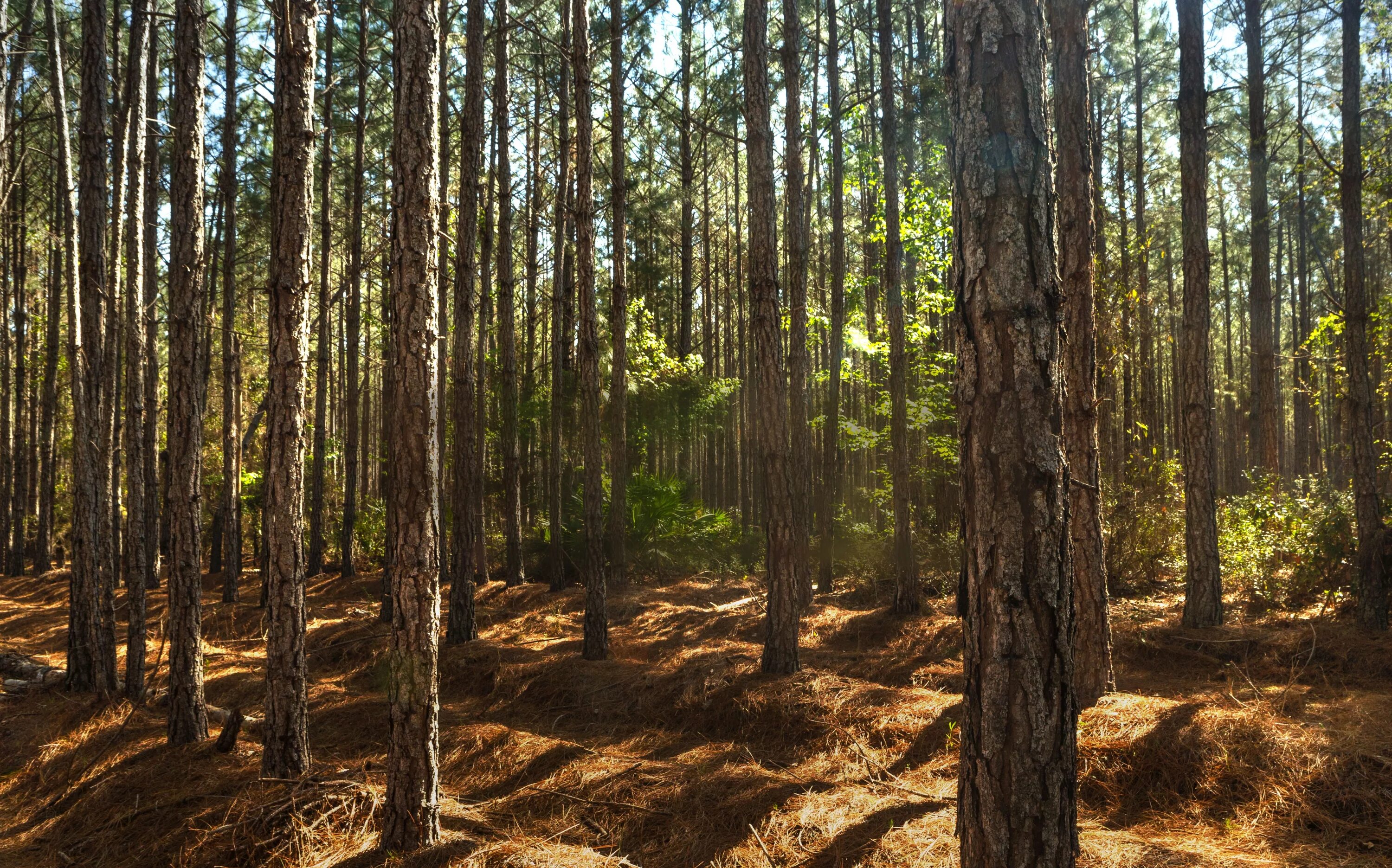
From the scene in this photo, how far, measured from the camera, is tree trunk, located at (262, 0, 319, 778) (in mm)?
5461

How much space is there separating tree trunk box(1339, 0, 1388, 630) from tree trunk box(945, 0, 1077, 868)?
28.0 feet

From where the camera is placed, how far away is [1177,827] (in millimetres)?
4785

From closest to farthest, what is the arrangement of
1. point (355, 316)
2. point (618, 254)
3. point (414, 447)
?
point (414, 447) → point (618, 254) → point (355, 316)

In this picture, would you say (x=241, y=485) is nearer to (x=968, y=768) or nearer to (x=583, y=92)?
(x=583, y=92)

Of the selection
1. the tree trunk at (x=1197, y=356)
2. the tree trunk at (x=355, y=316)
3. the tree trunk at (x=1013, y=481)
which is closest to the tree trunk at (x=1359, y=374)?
the tree trunk at (x=1197, y=356)

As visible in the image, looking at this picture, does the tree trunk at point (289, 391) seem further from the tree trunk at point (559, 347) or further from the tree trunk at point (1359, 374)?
the tree trunk at point (1359, 374)

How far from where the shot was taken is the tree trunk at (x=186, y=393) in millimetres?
6281

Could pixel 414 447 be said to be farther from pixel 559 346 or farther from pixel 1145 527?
pixel 1145 527

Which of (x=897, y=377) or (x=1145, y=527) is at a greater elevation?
(x=897, y=377)

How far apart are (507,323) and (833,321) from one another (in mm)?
5599

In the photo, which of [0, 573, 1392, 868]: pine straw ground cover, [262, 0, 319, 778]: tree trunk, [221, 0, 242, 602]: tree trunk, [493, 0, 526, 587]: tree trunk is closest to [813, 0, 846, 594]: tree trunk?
[0, 573, 1392, 868]: pine straw ground cover

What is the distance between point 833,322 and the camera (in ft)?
44.7

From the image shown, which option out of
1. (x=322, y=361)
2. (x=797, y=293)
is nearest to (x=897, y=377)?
(x=797, y=293)

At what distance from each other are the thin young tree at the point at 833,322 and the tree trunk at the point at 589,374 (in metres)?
4.89
